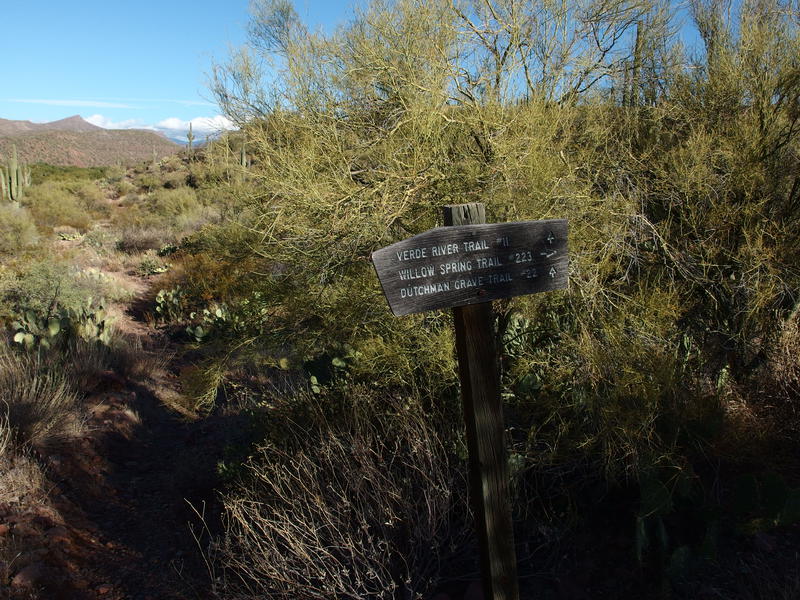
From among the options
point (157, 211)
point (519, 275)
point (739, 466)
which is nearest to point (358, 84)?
point (519, 275)

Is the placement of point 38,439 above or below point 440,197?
below

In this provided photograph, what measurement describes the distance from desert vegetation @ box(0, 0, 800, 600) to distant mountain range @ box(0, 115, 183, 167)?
56626 millimetres

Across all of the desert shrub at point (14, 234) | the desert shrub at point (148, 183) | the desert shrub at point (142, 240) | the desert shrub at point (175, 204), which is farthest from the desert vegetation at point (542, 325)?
the desert shrub at point (148, 183)

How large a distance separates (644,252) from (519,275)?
2606 mm

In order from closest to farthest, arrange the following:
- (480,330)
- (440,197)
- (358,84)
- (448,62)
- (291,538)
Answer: (480,330)
(291,538)
(440,197)
(448,62)
(358,84)

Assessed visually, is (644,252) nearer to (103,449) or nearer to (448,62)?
(448,62)

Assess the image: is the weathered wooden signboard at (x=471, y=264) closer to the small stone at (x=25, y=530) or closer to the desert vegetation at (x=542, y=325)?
the desert vegetation at (x=542, y=325)

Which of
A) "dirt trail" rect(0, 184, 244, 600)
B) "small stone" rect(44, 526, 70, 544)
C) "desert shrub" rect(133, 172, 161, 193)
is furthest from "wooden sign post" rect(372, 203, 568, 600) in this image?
"desert shrub" rect(133, 172, 161, 193)

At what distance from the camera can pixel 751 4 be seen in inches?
233

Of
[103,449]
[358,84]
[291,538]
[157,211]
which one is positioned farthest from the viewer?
[157,211]

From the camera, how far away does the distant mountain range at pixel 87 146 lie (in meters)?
63.8

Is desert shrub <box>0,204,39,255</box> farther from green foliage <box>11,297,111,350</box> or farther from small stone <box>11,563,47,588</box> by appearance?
small stone <box>11,563,47,588</box>

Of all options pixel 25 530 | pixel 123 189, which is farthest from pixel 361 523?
→ pixel 123 189

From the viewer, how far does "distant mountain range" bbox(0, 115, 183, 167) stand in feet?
209
